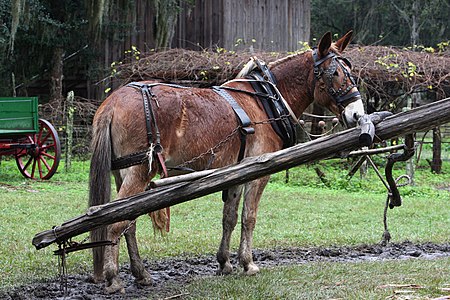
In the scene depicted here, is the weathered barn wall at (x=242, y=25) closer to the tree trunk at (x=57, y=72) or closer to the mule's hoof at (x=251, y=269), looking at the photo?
the tree trunk at (x=57, y=72)

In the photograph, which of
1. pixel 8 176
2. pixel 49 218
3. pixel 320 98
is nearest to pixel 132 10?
pixel 8 176

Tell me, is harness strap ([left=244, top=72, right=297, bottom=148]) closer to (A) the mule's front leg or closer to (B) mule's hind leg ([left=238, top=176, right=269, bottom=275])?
(B) mule's hind leg ([left=238, top=176, right=269, bottom=275])

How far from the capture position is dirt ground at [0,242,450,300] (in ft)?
18.5

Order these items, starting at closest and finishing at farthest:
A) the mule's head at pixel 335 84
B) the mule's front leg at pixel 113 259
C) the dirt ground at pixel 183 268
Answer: the mule's front leg at pixel 113 259, the dirt ground at pixel 183 268, the mule's head at pixel 335 84

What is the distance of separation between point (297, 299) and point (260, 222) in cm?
449

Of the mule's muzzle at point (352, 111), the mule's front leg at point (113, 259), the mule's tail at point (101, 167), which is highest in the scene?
the mule's muzzle at point (352, 111)

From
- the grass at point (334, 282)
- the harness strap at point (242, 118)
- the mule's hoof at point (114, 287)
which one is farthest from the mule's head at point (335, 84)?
the mule's hoof at point (114, 287)

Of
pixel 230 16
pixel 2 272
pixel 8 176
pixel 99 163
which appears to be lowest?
pixel 8 176

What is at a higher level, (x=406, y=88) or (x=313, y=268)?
(x=406, y=88)

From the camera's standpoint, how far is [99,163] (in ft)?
18.3

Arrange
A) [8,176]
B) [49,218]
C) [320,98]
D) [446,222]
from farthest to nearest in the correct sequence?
[8,176] → [446,222] → [49,218] → [320,98]

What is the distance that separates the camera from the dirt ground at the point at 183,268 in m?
5.64

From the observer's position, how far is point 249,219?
661cm

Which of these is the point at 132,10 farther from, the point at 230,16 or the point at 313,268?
the point at 313,268
